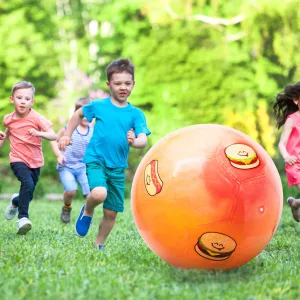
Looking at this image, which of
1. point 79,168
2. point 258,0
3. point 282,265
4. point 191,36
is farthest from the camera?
point 191,36

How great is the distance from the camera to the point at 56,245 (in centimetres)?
679

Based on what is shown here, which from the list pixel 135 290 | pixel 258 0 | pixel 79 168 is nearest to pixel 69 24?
pixel 258 0

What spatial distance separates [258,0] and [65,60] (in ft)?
54.7

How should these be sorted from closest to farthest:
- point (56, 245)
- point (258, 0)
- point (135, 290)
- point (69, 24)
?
point (135, 290)
point (56, 245)
point (258, 0)
point (69, 24)

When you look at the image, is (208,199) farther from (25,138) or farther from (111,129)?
(25,138)

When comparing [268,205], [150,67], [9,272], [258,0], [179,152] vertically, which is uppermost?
[258,0]

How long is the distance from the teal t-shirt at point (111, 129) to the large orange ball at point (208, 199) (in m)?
1.10

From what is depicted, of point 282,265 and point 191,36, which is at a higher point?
point 191,36

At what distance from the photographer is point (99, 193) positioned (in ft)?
21.2

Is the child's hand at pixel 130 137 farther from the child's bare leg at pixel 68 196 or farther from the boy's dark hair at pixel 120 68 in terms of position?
the child's bare leg at pixel 68 196

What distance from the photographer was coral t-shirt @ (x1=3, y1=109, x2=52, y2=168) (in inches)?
314

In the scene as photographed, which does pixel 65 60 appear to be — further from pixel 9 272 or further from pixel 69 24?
pixel 9 272

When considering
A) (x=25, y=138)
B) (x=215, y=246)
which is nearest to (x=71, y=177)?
(x=25, y=138)

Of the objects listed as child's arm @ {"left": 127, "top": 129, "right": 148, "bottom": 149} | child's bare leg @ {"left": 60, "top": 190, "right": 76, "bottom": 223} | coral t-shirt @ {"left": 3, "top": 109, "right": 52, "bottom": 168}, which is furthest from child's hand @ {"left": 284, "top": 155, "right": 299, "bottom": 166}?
child's bare leg @ {"left": 60, "top": 190, "right": 76, "bottom": 223}
